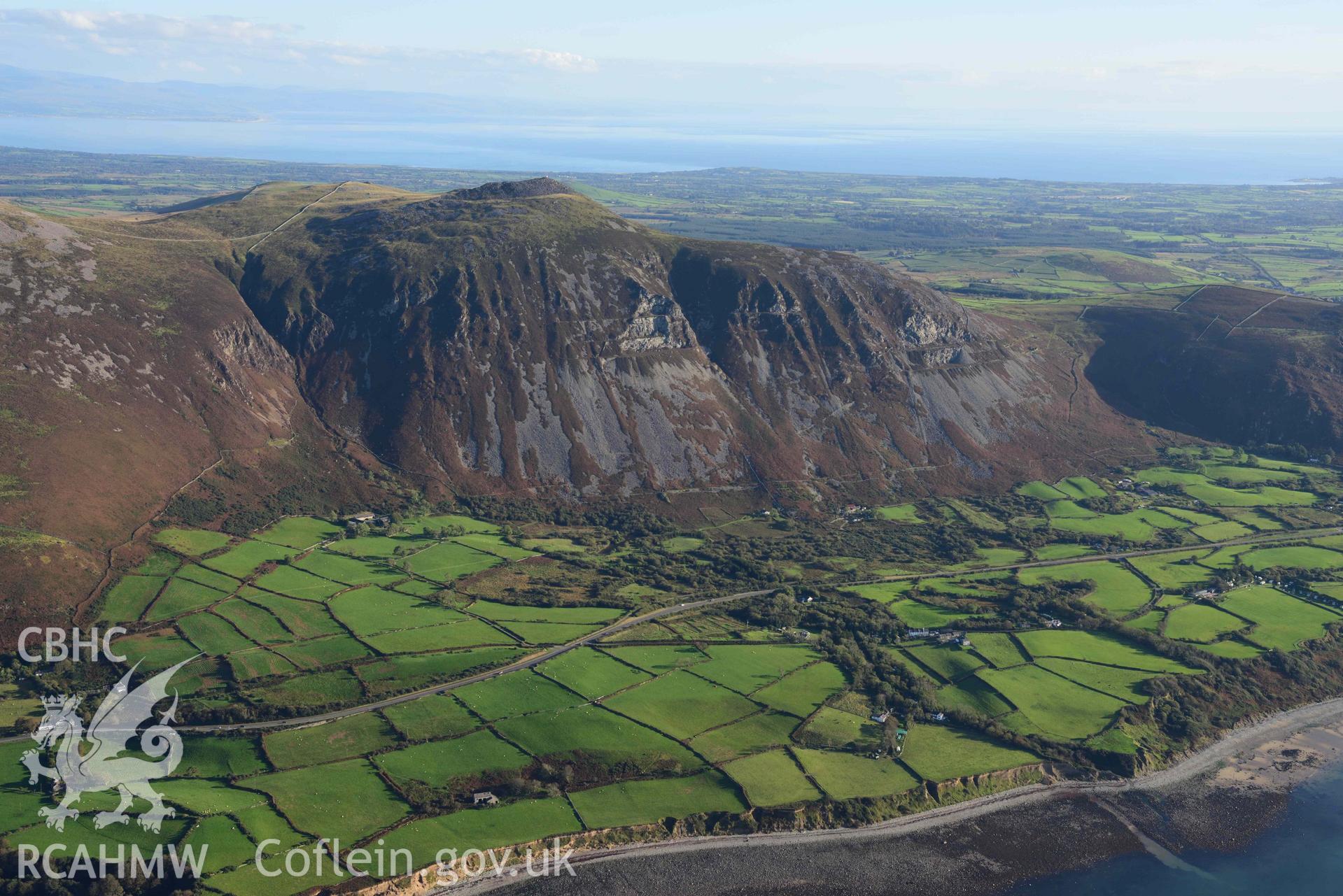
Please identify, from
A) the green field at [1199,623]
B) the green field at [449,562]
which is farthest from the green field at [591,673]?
the green field at [1199,623]

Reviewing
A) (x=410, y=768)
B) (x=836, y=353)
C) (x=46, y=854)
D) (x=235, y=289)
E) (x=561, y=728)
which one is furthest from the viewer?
(x=836, y=353)

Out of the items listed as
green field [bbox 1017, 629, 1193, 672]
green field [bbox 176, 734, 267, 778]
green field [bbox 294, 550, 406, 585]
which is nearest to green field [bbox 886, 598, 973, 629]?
green field [bbox 1017, 629, 1193, 672]

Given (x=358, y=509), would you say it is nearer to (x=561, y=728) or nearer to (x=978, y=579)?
(x=561, y=728)

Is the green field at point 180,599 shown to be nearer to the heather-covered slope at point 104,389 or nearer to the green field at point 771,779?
the heather-covered slope at point 104,389

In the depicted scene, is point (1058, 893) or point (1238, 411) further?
point (1238, 411)

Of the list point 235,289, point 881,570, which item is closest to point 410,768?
point 881,570

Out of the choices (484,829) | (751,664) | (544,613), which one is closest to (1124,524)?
(751,664)
